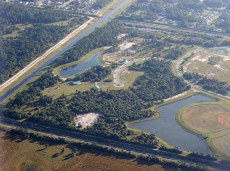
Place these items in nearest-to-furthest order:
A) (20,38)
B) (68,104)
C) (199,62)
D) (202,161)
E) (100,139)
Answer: (202,161) → (100,139) → (68,104) → (199,62) → (20,38)

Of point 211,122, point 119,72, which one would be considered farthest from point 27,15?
point 211,122

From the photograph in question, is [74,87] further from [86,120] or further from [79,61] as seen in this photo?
[79,61]

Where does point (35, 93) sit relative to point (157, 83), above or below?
above

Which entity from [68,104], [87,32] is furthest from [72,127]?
[87,32]

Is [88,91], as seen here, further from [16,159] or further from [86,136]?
A: [16,159]

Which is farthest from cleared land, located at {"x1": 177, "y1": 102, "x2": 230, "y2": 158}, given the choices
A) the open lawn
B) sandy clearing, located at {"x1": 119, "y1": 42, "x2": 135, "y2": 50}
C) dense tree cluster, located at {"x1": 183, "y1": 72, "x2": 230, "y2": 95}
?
sandy clearing, located at {"x1": 119, "y1": 42, "x2": 135, "y2": 50}

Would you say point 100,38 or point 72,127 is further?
point 100,38
